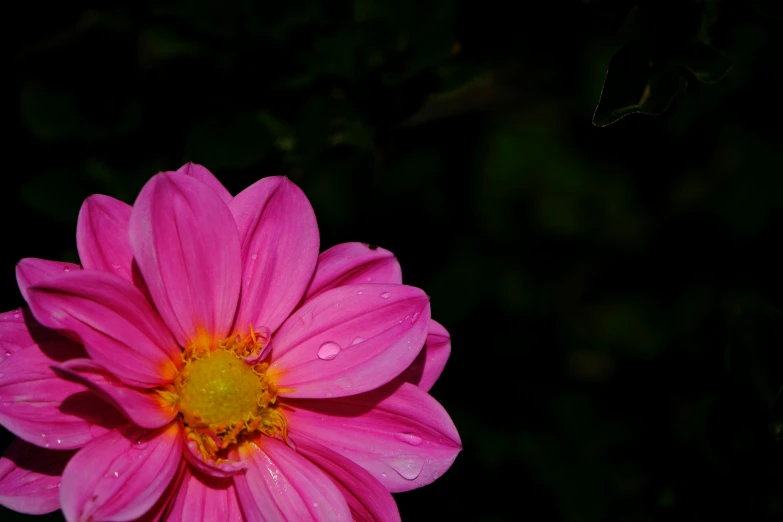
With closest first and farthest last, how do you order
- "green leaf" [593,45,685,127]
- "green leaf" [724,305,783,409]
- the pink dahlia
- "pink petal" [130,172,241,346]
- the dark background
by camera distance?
1. the pink dahlia
2. "pink petal" [130,172,241,346]
3. "green leaf" [593,45,685,127]
4. "green leaf" [724,305,783,409]
5. the dark background

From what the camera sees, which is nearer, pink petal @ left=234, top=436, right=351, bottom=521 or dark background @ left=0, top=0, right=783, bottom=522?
pink petal @ left=234, top=436, right=351, bottom=521

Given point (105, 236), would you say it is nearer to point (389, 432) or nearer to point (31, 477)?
point (31, 477)

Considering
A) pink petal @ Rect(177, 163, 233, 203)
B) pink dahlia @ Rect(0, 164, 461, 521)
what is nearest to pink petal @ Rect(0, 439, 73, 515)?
pink dahlia @ Rect(0, 164, 461, 521)

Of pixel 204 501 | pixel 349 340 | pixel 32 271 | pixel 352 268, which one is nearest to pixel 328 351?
pixel 349 340

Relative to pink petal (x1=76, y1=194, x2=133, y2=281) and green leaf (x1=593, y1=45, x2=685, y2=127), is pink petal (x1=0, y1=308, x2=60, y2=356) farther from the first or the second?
green leaf (x1=593, y1=45, x2=685, y2=127)

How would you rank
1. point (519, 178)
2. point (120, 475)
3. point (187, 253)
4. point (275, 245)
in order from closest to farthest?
point (120, 475)
point (187, 253)
point (275, 245)
point (519, 178)
